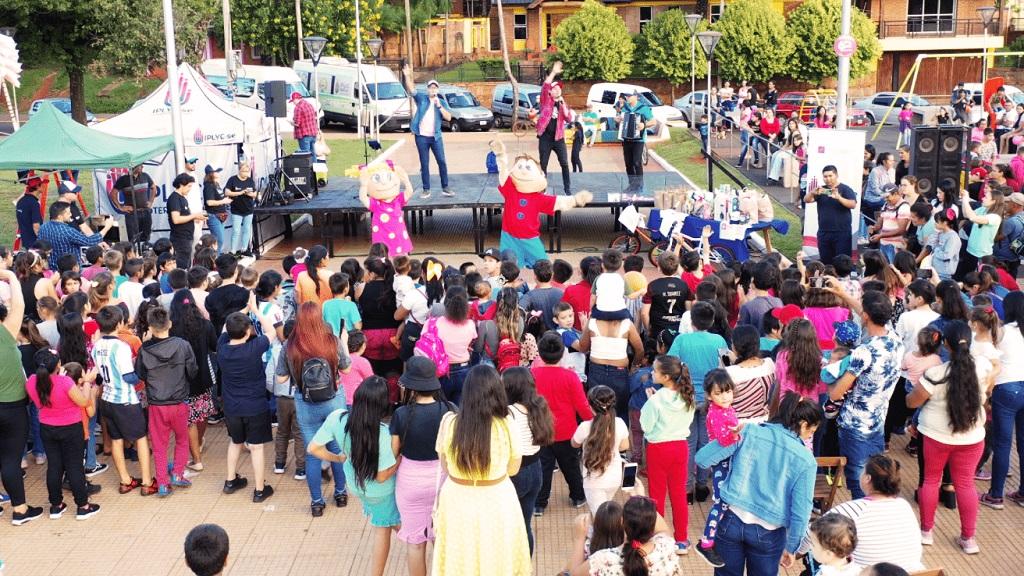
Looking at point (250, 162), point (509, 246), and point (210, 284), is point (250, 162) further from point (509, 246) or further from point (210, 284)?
point (210, 284)

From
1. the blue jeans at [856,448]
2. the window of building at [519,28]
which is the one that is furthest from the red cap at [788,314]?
the window of building at [519,28]

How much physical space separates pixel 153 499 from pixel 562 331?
3.41 metres

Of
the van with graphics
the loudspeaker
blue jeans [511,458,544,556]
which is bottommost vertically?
blue jeans [511,458,544,556]

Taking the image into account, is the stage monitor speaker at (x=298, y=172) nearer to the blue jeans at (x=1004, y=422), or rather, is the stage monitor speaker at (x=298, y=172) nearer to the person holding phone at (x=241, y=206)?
the person holding phone at (x=241, y=206)

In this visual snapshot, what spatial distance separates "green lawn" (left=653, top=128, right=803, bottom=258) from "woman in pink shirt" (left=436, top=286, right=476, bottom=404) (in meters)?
8.93

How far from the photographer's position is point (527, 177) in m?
11.9

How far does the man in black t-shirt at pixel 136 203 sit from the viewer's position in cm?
1420

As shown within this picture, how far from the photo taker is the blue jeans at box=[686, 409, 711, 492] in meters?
7.35

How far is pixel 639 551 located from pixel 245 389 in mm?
3847

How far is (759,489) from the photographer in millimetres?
5242

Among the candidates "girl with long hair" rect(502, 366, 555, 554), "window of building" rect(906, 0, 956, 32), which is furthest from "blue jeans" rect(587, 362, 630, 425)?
"window of building" rect(906, 0, 956, 32)

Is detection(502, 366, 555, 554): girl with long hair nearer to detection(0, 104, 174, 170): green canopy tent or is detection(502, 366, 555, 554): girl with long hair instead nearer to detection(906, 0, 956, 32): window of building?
detection(0, 104, 174, 170): green canopy tent

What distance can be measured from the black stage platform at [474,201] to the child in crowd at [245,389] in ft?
26.7

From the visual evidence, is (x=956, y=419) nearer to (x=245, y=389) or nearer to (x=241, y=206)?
(x=245, y=389)
